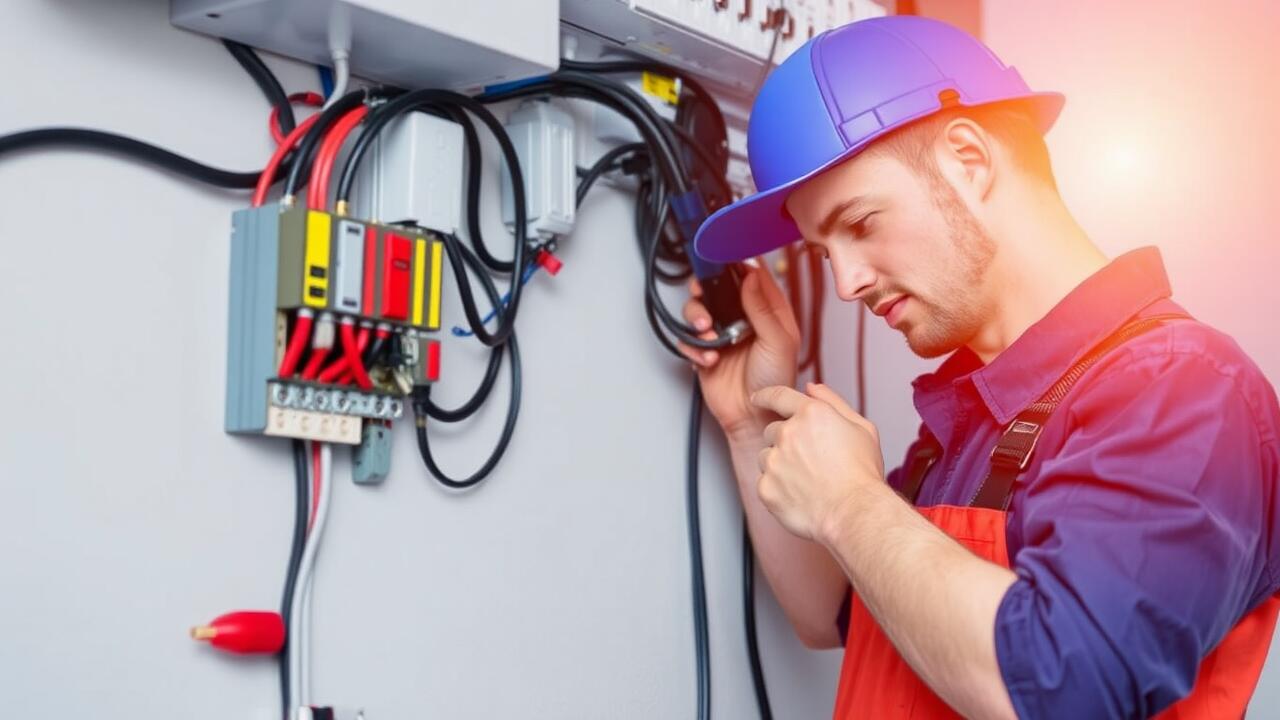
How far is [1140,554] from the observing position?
985 mm

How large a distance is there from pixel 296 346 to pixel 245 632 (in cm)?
30

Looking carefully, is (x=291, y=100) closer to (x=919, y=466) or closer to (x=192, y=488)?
(x=192, y=488)

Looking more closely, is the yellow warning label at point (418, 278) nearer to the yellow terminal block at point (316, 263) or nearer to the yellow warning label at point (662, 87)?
the yellow terminal block at point (316, 263)

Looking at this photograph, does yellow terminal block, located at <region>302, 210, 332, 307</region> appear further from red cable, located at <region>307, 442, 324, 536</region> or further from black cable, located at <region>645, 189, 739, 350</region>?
black cable, located at <region>645, 189, 739, 350</region>

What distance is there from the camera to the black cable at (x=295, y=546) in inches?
51.0

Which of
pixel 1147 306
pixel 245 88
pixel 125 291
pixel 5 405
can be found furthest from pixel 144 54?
pixel 1147 306

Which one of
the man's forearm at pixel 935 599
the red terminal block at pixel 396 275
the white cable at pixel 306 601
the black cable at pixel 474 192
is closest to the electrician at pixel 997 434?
the man's forearm at pixel 935 599

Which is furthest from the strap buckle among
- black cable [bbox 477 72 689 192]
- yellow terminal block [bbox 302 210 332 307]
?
yellow terminal block [bbox 302 210 332 307]

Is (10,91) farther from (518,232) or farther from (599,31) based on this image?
(599,31)

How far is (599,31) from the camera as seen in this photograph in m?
1.65

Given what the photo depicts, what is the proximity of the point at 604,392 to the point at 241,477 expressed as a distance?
0.60m

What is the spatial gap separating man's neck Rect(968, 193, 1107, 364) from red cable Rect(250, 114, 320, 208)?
30.6 inches

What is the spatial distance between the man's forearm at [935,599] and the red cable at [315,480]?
60 cm

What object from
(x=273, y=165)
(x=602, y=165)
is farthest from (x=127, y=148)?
(x=602, y=165)
